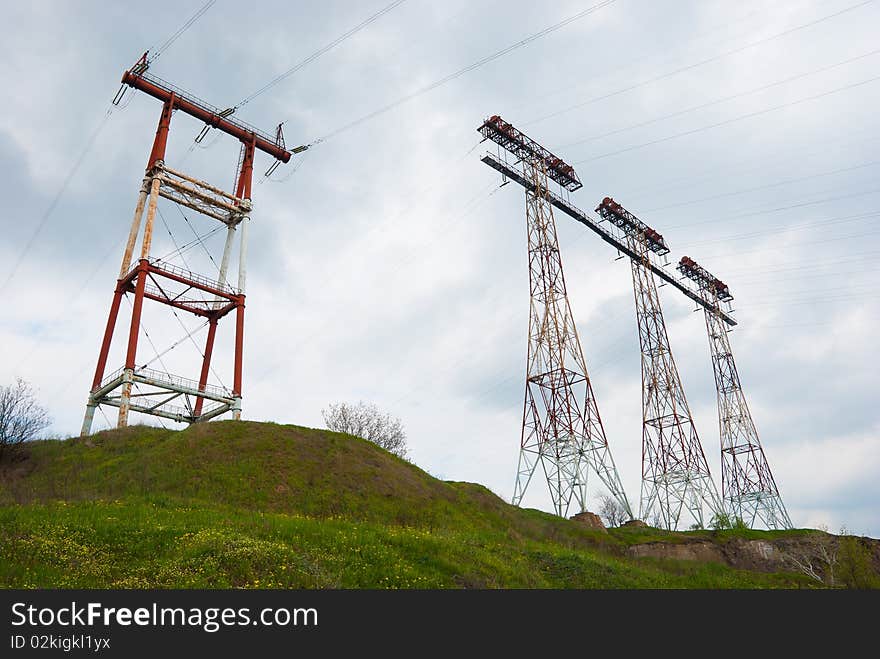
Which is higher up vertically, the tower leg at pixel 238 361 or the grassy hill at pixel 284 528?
the tower leg at pixel 238 361

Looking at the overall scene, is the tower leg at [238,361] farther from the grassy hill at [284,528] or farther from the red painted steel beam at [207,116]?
the red painted steel beam at [207,116]

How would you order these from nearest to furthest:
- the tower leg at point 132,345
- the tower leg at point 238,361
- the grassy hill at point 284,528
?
1. the grassy hill at point 284,528
2. the tower leg at point 132,345
3. the tower leg at point 238,361

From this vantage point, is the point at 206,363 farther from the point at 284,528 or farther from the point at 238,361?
the point at 284,528

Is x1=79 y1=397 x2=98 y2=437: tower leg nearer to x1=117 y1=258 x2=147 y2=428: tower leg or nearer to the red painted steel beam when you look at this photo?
x1=117 y1=258 x2=147 y2=428: tower leg

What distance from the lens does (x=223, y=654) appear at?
331 inches

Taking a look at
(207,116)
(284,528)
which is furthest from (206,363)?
(284,528)

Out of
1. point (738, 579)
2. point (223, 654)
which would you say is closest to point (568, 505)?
point (738, 579)

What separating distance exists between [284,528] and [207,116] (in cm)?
3246

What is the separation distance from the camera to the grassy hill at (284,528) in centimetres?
1336

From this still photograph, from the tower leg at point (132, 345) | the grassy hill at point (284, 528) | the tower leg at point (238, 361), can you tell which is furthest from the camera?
the tower leg at point (238, 361)

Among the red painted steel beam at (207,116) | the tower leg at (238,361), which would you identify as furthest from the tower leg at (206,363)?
the red painted steel beam at (207,116)

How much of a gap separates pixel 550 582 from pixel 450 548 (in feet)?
10.3

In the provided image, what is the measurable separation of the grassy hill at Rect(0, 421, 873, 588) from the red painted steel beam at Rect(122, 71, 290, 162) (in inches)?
822

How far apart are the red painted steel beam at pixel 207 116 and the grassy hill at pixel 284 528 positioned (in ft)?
68.5
